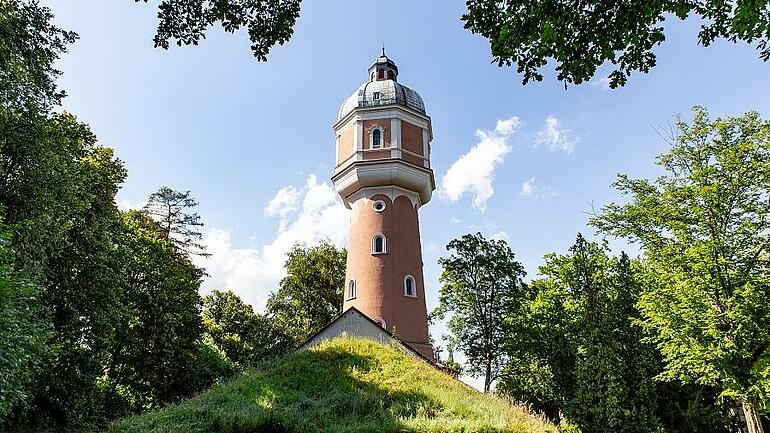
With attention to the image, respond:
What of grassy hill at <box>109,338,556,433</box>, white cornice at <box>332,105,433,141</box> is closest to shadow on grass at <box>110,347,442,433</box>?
grassy hill at <box>109,338,556,433</box>

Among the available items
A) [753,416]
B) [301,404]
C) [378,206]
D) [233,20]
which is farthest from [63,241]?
[753,416]

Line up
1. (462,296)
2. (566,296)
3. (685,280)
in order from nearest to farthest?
1. (685,280)
2. (566,296)
3. (462,296)

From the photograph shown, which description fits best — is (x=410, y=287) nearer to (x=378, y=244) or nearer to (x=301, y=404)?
(x=378, y=244)

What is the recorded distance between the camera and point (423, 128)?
1197 inches

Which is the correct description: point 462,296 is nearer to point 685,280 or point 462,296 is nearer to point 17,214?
point 685,280

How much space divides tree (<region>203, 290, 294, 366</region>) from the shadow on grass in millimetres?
11959

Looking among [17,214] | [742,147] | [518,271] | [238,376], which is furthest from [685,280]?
[17,214]

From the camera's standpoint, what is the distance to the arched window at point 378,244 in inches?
1077

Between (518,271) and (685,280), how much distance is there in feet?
46.1

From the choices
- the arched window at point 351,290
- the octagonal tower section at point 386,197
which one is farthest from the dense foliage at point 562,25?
the arched window at point 351,290

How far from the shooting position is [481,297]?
30266mm

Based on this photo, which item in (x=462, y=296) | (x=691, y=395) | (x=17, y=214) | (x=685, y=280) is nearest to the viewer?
(x=17, y=214)

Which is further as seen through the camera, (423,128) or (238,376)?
(423,128)

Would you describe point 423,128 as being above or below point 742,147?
above
